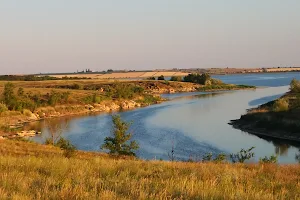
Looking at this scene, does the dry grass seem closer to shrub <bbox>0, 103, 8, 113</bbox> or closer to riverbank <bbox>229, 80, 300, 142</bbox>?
riverbank <bbox>229, 80, 300, 142</bbox>

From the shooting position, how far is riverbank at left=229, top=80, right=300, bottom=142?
52.4 m

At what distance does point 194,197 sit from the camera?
247 inches

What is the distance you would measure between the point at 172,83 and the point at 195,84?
9.86m

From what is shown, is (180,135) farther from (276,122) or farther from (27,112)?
(27,112)

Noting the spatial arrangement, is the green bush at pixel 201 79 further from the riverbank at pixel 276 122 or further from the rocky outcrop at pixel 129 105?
the riverbank at pixel 276 122

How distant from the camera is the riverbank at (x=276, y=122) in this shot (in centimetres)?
5244

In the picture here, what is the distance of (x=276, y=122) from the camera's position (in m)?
56.1

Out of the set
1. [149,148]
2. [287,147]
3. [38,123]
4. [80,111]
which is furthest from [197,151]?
[80,111]

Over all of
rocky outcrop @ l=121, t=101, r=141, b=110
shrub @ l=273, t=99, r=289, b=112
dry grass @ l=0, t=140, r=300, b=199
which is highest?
dry grass @ l=0, t=140, r=300, b=199

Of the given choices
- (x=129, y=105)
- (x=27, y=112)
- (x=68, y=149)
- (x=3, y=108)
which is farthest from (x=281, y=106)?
(x=3, y=108)

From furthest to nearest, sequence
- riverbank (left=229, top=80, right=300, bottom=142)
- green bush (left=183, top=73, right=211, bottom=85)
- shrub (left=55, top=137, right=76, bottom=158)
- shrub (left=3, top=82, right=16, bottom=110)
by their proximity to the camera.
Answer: green bush (left=183, top=73, right=211, bottom=85) → shrub (left=3, top=82, right=16, bottom=110) → riverbank (left=229, top=80, right=300, bottom=142) → shrub (left=55, top=137, right=76, bottom=158)

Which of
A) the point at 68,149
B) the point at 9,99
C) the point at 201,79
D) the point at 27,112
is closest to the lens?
the point at 68,149

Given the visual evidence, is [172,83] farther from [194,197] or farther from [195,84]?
[194,197]

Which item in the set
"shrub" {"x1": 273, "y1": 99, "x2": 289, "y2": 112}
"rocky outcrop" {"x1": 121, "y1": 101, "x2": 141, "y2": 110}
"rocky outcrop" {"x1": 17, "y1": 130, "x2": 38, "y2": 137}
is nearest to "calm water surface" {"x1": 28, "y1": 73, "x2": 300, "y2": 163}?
"rocky outcrop" {"x1": 17, "y1": 130, "x2": 38, "y2": 137}
